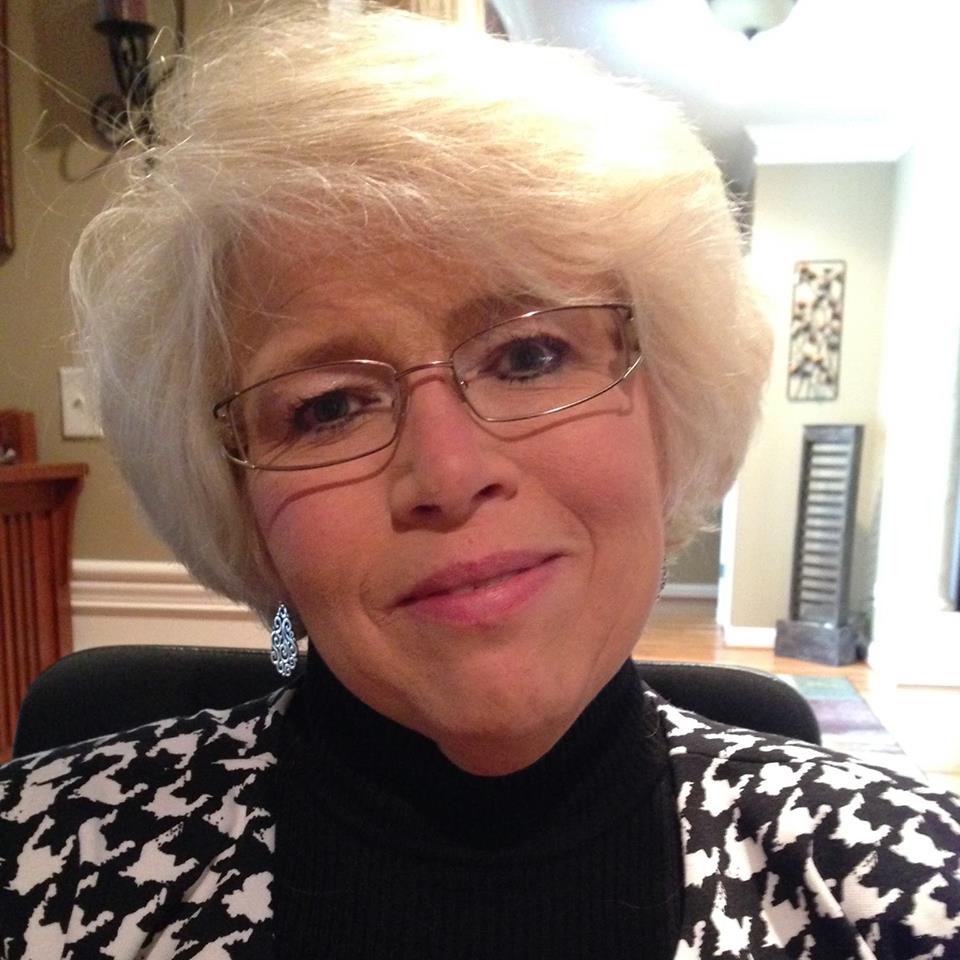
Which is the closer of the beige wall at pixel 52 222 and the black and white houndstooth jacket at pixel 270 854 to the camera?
the black and white houndstooth jacket at pixel 270 854

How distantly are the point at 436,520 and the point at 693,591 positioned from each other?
18.5 feet

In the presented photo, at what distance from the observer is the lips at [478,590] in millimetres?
640

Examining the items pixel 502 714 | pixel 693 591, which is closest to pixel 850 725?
pixel 693 591

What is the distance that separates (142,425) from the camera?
0.81 metres

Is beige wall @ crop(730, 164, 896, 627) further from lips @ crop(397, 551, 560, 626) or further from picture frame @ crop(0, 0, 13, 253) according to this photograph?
lips @ crop(397, 551, 560, 626)

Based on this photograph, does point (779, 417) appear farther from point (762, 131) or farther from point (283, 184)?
point (283, 184)

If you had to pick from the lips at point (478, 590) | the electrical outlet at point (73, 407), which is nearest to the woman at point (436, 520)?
the lips at point (478, 590)

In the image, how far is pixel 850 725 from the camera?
333cm

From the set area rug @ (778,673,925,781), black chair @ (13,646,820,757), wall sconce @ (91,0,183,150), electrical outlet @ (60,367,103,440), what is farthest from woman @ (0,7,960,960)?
area rug @ (778,673,925,781)

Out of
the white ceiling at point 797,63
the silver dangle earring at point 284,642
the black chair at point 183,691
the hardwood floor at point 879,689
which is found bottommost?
the hardwood floor at point 879,689

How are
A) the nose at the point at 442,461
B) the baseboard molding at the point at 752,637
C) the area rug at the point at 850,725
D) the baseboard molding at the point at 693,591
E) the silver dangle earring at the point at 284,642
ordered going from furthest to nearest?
1. the baseboard molding at the point at 693,591
2. the baseboard molding at the point at 752,637
3. the area rug at the point at 850,725
4. the silver dangle earring at the point at 284,642
5. the nose at the point at 442,461

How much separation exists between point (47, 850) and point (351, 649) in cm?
40

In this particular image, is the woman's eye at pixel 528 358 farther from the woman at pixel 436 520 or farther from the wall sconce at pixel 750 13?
the wall sconce at pixel 750 13

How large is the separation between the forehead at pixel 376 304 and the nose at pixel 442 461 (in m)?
0.04
